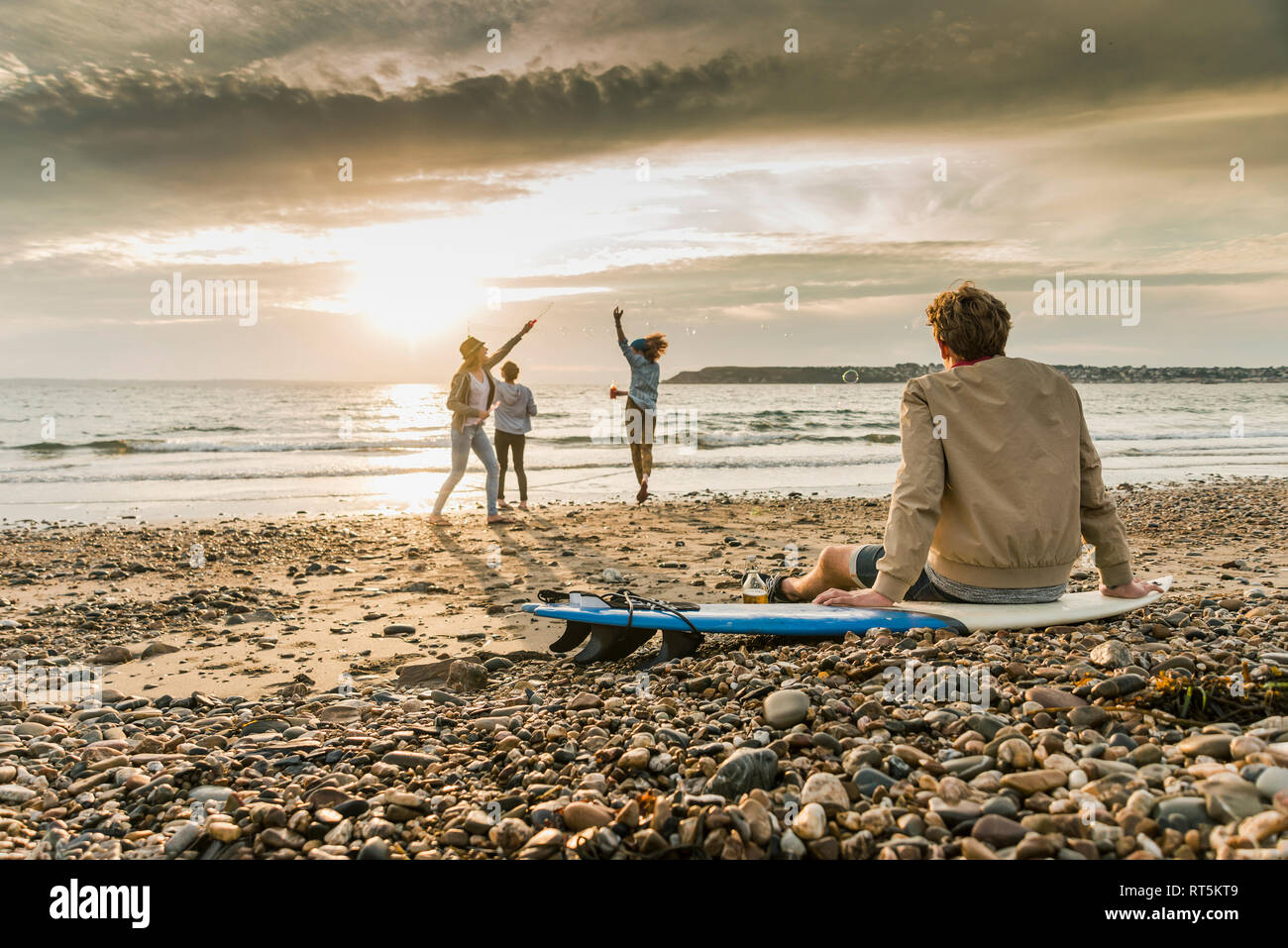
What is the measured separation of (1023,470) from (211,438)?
30329 millimetres

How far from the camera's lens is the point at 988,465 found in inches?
151

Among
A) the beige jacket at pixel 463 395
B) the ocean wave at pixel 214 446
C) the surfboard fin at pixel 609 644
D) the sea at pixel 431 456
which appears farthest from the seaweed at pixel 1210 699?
the ocean wave at pixel 214 446

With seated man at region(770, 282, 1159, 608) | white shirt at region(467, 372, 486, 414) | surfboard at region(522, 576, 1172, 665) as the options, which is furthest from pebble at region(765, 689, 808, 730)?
white shirt at region(467, 372, 486, 414)

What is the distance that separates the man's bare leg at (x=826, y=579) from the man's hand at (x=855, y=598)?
3.1 inches

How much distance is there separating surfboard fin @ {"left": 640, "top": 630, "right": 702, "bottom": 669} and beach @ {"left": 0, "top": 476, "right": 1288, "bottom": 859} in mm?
202

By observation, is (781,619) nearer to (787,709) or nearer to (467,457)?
(787,709)

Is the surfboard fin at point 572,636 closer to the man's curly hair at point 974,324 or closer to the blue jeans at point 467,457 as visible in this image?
the man's curly hair at point 974,324

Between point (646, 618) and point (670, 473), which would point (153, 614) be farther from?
point (670, 473)

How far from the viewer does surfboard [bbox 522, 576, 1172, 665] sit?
165 inches

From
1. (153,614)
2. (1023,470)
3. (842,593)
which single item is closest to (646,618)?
(842,593)

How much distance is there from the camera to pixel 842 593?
4.57m

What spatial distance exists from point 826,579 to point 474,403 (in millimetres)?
6716

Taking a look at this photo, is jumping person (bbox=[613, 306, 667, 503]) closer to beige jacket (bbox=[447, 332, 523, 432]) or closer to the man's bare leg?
beige jacket (bbox=[447, 332, 523, 432])

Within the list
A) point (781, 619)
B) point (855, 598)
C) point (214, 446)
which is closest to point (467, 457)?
point (781, 619)
